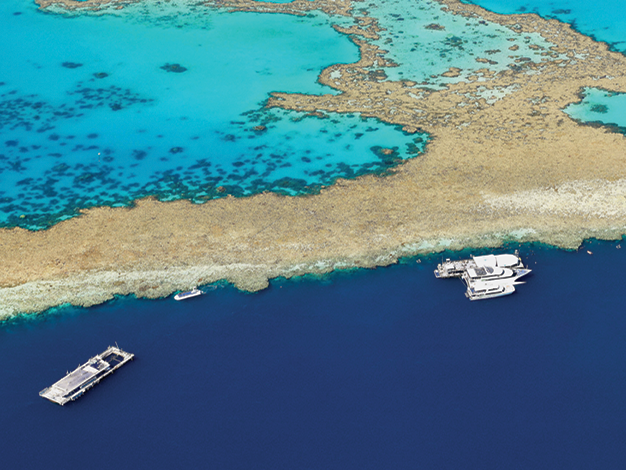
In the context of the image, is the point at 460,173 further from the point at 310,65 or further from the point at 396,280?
the point at 310,65

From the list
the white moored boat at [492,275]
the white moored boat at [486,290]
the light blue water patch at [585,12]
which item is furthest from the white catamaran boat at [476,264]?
the light blue water patch at [585,12]

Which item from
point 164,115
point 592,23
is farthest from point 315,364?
point 592,23

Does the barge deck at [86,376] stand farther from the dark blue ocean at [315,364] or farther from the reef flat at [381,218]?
the reef flat at [381,218]

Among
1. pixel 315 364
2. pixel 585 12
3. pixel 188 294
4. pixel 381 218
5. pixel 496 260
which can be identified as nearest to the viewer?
pixel 315 364

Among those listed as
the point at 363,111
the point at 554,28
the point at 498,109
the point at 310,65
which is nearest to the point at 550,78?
the point at 498,109

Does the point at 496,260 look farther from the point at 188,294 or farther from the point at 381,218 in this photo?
the point at 188,294

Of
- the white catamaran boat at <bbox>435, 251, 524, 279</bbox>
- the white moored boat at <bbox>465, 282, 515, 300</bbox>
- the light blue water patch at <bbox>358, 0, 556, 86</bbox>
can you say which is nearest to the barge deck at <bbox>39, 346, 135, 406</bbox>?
the white catamaran boat at <bbox>435, 251, 524, 279</bbox>
